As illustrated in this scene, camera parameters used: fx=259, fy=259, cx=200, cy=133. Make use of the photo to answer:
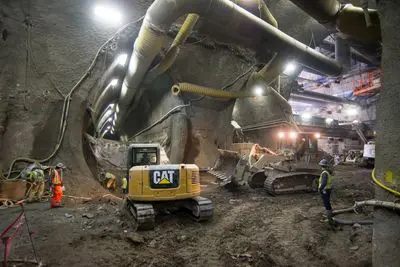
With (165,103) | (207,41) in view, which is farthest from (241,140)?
(207,41)

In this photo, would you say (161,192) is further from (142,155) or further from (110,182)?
(110,182)

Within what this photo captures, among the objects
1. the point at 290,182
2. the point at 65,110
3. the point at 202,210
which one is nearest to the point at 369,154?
the point at 290,182

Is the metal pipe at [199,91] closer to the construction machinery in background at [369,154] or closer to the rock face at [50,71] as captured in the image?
the rock face at [50,71]

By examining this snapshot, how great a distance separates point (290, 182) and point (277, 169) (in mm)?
623

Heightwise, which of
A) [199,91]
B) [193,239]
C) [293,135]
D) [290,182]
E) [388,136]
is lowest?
[193,239]

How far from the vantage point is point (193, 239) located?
16.1 feet

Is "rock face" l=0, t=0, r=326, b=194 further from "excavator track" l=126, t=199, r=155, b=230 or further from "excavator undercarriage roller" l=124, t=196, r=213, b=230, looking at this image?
"excavator track" l=126, t=199, r=155, b=230

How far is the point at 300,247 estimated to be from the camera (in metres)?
4.49

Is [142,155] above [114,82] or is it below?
below

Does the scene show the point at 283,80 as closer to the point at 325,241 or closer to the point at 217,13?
the point at 217,13

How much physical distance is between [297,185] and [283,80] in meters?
11.4

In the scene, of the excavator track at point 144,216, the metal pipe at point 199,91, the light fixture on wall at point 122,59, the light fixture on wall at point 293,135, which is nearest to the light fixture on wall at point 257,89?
the metal pipe at point 199,91

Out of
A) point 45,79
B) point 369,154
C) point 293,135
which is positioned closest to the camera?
point 45,79

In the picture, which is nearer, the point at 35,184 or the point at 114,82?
the point at 35,184
